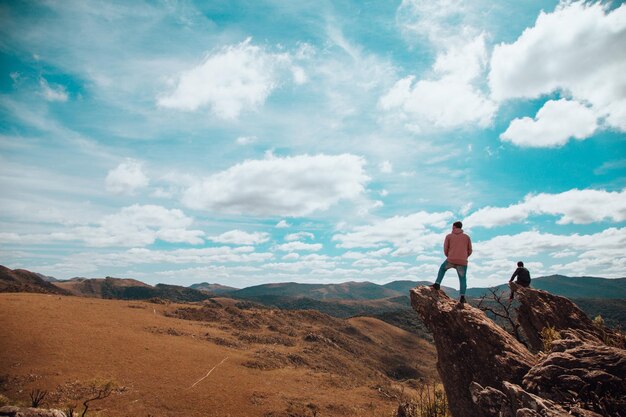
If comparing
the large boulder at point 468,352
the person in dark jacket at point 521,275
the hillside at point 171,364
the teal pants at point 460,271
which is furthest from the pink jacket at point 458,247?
the hillside at point 171,364

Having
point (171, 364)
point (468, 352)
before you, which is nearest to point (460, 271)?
point (468, 352)

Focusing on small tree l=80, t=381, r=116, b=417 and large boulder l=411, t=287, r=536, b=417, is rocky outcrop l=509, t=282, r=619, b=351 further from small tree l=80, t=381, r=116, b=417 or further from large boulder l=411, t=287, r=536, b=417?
small tree l=80, t=381, r=116, b=417

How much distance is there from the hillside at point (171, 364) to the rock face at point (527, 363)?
639 inches

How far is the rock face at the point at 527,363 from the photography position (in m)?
9.30

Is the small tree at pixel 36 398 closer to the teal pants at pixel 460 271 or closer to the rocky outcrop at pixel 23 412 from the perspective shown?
the rocky outcrop at pixel 23 412

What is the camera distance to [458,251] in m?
15.0

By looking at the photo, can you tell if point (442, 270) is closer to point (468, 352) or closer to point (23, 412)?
point (468, 352)

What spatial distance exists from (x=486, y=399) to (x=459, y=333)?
3239mm

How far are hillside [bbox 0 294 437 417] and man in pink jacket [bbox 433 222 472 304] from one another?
18.0 meters

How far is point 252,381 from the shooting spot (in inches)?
1198

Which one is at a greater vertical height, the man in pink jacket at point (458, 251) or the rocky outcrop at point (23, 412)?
the man in pink jacket at point (458, 251)

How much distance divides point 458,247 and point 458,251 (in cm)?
17

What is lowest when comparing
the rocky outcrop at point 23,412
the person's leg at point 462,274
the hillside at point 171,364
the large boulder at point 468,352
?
the hillside at point 171,364

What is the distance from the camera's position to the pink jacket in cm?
1491
